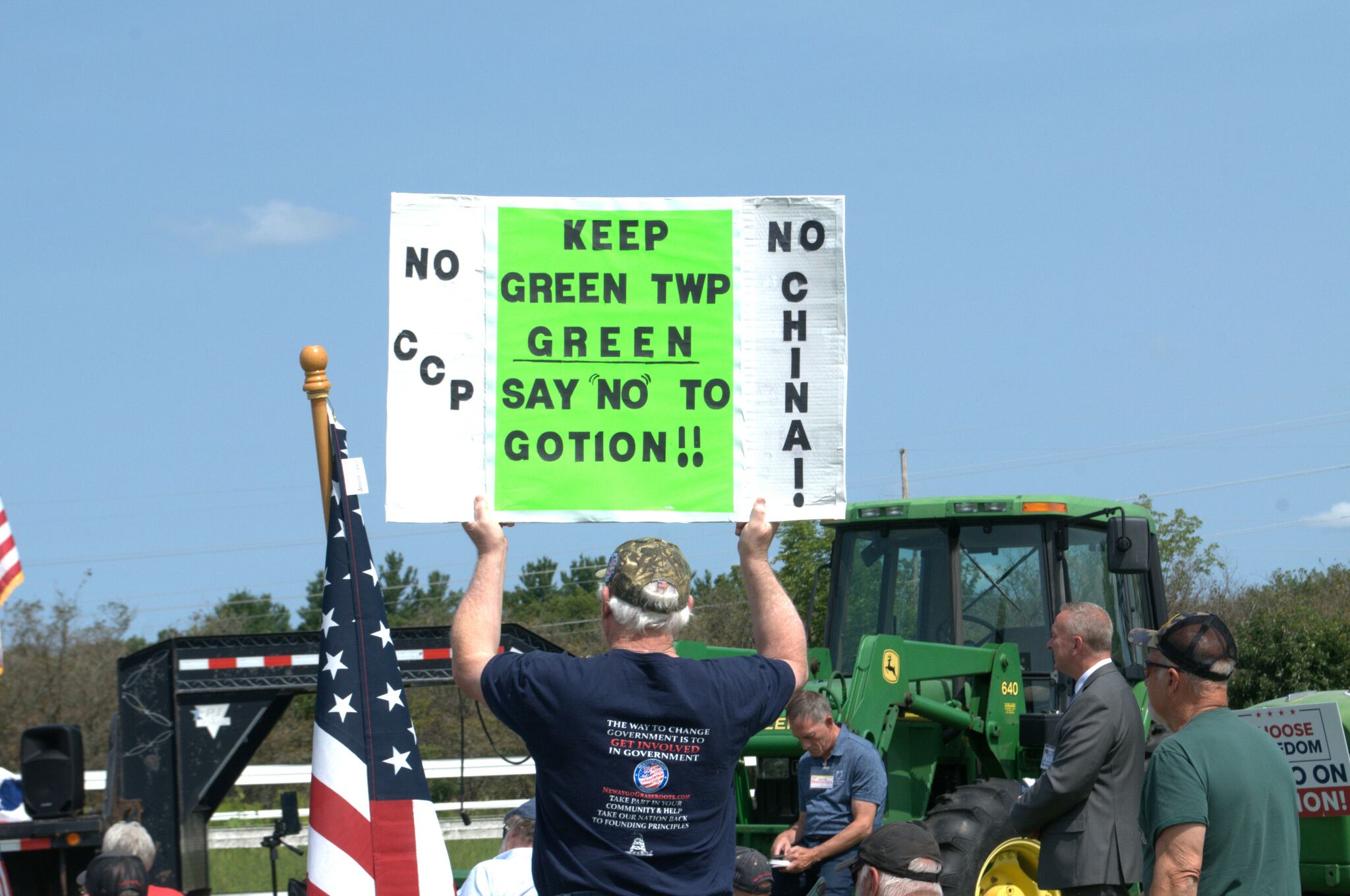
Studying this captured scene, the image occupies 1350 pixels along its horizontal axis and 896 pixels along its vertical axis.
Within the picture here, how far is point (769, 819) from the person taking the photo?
9703 mm

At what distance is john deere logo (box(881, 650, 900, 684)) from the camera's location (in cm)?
895

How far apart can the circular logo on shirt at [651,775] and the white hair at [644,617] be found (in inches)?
11.0

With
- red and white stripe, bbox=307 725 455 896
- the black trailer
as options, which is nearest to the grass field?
the black trailer

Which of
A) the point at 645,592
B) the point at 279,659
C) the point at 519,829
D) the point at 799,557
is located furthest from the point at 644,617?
the point at 799,557

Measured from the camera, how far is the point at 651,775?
3.32m

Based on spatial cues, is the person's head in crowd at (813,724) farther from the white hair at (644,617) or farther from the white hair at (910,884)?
the white hair at (644,617)

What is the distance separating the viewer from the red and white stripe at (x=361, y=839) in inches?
205

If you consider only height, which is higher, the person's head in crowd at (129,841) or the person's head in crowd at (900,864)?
the person's head in crowd at (900,864)

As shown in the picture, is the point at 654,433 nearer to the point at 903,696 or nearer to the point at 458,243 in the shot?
the point at 458,243

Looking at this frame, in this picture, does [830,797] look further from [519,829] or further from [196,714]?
[196,714]

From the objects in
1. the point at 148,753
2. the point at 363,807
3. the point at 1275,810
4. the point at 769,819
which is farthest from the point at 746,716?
the point at 148,753

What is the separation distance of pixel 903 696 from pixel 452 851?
1077 cm

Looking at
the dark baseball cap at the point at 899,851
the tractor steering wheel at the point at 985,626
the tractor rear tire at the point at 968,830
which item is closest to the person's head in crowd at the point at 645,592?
the dark baseball cap at the point at 899,851

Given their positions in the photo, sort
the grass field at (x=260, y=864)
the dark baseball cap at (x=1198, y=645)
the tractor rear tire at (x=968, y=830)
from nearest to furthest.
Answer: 1. the dark baseball cap at (x=1198, y=645)
2. the tractor rear tire at (x=968, y=830)
3. the grass field at (x=260, y=864)
